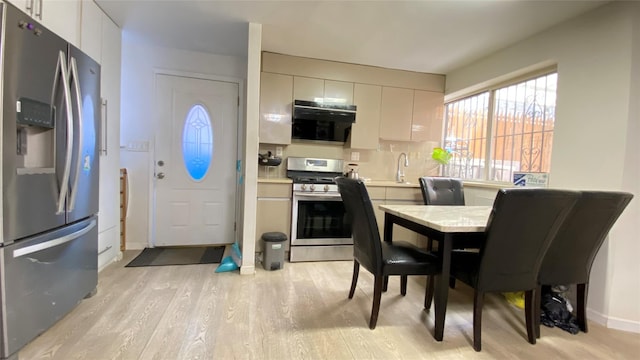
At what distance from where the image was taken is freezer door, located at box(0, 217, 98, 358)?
1.38 metres

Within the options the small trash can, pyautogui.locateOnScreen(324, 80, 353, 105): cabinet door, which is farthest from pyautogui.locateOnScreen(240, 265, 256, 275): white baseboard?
pyautogui.locateOnScreen(324, 80, 353, 105): cabinet door

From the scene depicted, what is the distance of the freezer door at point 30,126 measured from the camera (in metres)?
1.35

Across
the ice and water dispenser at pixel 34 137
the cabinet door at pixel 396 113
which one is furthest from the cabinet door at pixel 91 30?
the cabinet door at pixel 396 113

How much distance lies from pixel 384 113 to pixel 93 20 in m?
3.04

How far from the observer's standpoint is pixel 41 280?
1.57 m

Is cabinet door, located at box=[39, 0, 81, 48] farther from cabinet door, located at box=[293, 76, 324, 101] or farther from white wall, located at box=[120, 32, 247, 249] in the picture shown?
cabinet door, located at box=[293, 76, 324, 101]

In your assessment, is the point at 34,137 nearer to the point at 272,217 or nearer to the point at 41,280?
the point at 41,280

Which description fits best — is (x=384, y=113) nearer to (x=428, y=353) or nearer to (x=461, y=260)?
(x=461, y=260)

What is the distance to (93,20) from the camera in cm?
241

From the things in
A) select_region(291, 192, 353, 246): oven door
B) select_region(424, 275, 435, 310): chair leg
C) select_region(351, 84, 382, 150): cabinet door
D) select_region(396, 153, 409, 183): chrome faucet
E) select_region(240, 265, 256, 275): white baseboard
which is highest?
select_region(351, 84, 382, 150): cabinet door

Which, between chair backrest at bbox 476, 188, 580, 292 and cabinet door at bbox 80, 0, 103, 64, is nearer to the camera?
chair backrest at bbox 476, 188, 580, 292

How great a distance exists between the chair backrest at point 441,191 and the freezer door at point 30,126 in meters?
2.75

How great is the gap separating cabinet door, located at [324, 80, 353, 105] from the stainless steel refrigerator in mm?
2310

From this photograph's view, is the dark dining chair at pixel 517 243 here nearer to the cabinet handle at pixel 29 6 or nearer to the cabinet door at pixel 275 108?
the cabinet door at pixel 275 108
